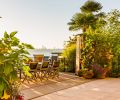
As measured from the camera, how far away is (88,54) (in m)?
10.6

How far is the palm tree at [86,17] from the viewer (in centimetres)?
1864

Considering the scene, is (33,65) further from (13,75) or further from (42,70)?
(13,75)

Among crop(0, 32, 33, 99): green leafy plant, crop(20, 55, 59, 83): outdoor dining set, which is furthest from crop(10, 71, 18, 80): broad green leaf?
crop(20, 55, 59, 83): outdoor dining set

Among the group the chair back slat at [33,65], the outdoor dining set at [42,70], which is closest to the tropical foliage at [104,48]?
the outdoor dining set at [42,70]

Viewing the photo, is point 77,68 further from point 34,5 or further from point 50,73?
point 34,5

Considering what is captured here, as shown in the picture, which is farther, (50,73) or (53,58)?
(53,58)

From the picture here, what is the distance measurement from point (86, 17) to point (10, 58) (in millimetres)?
16811

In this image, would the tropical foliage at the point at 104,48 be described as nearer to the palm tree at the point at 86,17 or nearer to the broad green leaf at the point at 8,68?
the palm tree at the point at 86,17

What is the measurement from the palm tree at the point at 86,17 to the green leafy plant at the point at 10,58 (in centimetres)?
1613

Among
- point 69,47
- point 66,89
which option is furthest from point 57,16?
point 66,89

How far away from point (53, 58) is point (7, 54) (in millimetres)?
8373

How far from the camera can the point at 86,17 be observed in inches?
733

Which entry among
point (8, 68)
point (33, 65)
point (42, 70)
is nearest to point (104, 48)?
point (42, 70)

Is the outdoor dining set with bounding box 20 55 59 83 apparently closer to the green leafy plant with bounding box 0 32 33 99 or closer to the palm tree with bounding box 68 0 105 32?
the green leafy plant with bounding box 0 32 33 99
